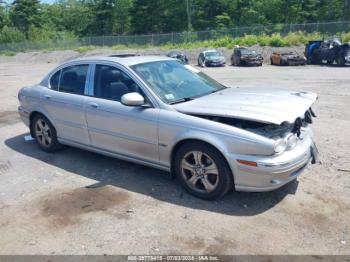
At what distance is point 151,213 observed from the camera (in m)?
4.20

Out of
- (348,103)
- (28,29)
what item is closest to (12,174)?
(348,103)

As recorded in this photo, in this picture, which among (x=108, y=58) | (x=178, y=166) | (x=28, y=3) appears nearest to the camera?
(x=178, y=166)

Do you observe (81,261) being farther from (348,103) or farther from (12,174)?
(348,103)

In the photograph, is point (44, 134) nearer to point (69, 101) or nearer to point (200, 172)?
point (69, 101)

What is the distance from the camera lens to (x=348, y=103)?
1012 centimetres

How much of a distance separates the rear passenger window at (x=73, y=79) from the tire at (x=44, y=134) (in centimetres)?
69

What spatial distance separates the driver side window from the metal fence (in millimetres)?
39471

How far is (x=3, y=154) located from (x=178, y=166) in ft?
12.1

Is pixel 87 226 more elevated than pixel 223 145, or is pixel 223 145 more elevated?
pixel 223 145

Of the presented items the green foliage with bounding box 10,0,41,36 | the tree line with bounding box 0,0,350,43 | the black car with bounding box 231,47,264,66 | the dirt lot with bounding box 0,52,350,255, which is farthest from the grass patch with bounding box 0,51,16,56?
the dirt lot with bounding box 0,52,350,255

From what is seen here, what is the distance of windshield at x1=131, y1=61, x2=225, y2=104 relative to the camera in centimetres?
480

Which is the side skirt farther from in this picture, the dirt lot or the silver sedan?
the dirt lot

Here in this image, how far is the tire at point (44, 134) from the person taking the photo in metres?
6.14

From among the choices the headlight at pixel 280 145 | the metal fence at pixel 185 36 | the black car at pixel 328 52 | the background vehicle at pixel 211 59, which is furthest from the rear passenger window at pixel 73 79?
the metal fence at pixel 185 36
